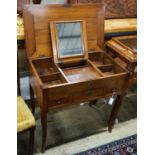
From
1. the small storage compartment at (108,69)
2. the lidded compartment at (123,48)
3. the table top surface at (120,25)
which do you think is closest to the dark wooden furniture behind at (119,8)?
the table top surface at (120,25)

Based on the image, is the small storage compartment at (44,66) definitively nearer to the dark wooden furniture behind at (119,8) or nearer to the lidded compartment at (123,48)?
the lidded compartment at (123,48)

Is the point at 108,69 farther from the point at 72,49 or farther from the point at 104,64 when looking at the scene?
the point at 72,49

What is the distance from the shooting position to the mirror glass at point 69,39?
1.61 meters

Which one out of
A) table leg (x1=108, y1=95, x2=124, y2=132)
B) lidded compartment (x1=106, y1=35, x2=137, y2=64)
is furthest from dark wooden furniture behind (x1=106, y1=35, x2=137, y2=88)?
table leg (x1=108, y1=95, x2=124, y2=132)

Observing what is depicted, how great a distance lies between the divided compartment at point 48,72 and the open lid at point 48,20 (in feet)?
0.14

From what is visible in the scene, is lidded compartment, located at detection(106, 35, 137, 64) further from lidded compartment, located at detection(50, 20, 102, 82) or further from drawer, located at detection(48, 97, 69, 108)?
drawer, located at detection(48, 97, 69, 108)

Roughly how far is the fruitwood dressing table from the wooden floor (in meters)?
0.19

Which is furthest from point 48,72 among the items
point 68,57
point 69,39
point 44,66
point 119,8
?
point 119,8

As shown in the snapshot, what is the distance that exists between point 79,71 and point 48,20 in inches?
16.1
